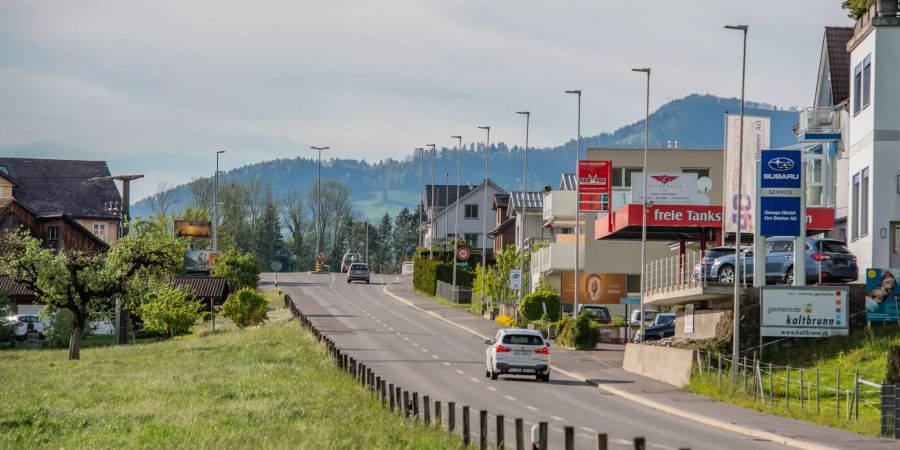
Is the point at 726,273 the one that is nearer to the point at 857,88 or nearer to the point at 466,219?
the point at 857,88

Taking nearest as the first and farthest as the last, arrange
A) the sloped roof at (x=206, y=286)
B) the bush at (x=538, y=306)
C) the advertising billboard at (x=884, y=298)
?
the advertising billboard at (x=884, y=298)
the bush at (x=538, y=306)
the sloped roof at (x=206, y=286)

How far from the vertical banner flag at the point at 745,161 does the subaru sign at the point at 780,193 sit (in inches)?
140

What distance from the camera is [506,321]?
7369cm

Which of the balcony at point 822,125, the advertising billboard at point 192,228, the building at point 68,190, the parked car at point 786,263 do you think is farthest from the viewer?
the advertising billboard at point 192,228

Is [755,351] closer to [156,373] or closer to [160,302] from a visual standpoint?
[156,373]

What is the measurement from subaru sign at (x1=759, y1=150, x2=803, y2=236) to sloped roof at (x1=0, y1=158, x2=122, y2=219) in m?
95.6

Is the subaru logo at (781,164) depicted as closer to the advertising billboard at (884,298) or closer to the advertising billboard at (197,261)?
the advertising billboard at (884,298)

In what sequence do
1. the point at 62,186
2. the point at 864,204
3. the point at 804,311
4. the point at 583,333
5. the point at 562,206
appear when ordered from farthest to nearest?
the point at 62,186 → the point at 562,206 → the point at 583,333 → the point at 864,204 → the point at 804,311

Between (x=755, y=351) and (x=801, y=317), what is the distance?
5.95ft

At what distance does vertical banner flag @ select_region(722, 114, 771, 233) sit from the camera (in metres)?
48.1

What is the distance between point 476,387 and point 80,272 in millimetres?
31003

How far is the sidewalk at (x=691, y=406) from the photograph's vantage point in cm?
2816

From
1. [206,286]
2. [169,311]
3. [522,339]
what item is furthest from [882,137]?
[206,286]

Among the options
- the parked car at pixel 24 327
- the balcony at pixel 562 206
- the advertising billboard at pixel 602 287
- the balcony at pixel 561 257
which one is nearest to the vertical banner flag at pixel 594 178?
the balcony at pixel 561 257
